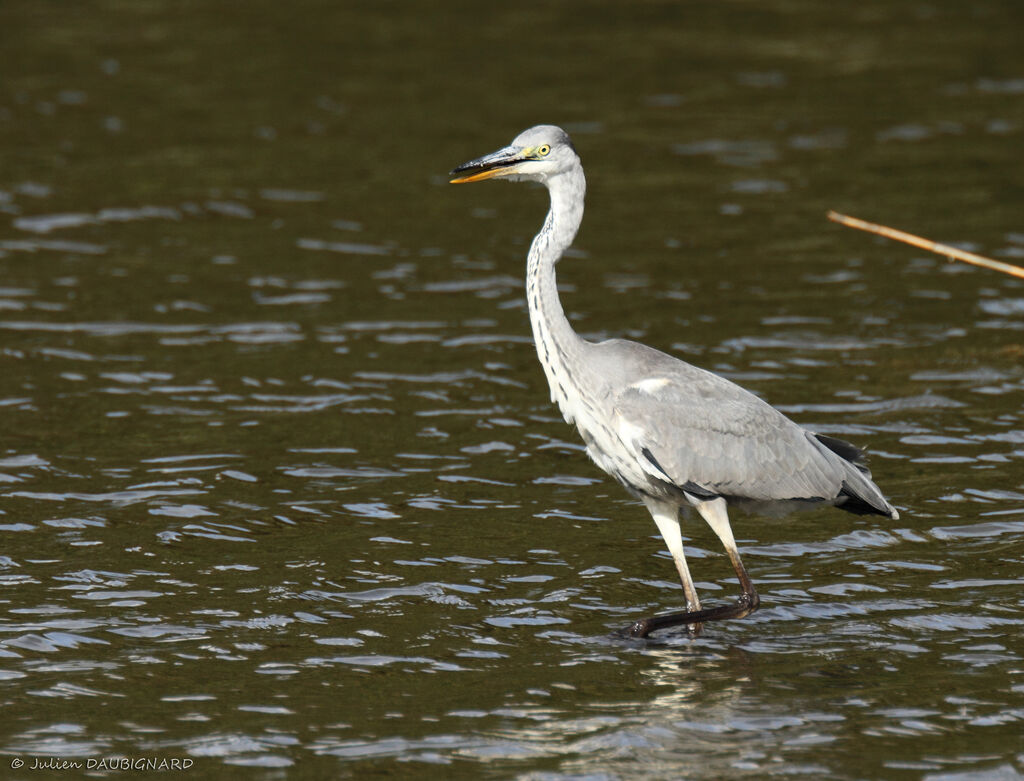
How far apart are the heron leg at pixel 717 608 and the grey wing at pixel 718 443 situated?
116 millimetres

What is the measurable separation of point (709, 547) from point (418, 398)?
329 cm

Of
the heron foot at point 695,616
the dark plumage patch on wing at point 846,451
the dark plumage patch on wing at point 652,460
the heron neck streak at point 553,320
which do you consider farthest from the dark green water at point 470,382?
the heron neck streak at point 553,320

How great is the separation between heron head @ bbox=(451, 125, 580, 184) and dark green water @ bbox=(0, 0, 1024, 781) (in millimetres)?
2442

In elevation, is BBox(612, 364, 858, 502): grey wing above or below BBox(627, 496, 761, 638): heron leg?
above

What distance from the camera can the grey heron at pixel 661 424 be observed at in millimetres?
8562

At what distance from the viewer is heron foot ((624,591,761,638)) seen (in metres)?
8.45

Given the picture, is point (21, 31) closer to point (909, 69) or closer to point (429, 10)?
point (429, 10)

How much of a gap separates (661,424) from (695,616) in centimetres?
108

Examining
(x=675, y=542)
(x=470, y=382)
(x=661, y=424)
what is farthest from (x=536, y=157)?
(x=470, y=382)

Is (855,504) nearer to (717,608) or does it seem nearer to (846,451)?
(846,451)

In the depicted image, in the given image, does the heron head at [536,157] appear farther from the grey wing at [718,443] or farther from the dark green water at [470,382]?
the dark green water at [470,382]

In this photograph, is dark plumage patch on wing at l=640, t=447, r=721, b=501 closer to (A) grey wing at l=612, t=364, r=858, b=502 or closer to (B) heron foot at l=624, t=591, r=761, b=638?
(A) grey wing at l=612, t=364, r=858, b=502

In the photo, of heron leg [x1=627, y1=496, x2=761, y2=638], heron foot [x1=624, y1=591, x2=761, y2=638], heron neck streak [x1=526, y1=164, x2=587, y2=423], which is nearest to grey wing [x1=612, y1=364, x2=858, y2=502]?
heron leg [x1=627, y1=496, x2=761, y2=638]

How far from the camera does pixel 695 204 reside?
17.7 m
